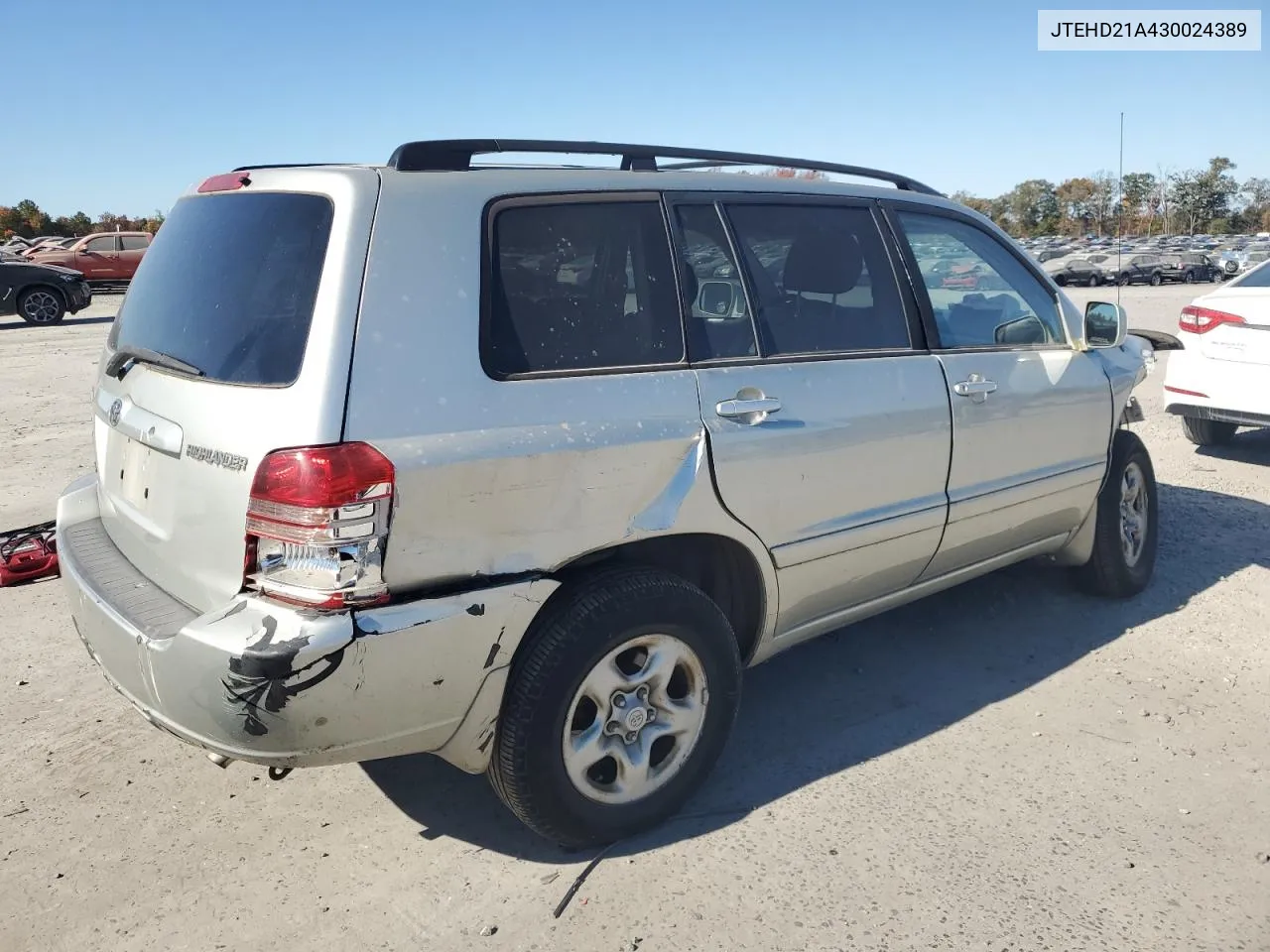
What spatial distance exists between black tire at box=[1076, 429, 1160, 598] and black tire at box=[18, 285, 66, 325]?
19.6 m

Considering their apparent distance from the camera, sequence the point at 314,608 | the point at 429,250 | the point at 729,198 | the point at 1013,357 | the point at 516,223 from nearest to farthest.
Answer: the point at 314,608 → the point at 429,250 → the point at 516,223 → the point at 729,198 → the point at 1013,357

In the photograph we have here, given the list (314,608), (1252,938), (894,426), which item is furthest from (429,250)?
(1252,938)

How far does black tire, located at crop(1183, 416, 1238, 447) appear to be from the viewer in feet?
25.1

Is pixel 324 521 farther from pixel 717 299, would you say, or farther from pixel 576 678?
pixel 717 299

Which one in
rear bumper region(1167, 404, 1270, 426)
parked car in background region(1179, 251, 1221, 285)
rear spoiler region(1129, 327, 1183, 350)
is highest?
rear spoiler region(1129, 327, 1183, 350)

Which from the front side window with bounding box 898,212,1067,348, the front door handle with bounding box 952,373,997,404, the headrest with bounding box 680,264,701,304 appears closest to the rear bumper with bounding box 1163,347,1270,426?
the front side window with bounding box 898,212,1067,348

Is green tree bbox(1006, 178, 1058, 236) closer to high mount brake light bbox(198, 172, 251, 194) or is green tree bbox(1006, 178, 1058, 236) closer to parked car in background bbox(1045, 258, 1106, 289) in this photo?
parked car in background bbox(1045, 258, 1106, 289)

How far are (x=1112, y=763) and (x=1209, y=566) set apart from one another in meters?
2.32

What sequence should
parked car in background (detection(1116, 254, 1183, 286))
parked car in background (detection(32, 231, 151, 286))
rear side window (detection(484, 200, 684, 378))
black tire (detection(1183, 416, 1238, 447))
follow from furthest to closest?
parked car in background (detection(1116, 254, 1183, 286))
parked car in background (detection(32, 231, 151, 286))
black tire (detection(1183, 416, 1238, 447))
rear side window (detection(484, 200, 684, 378))

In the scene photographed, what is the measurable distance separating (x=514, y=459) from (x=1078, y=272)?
A: 4486 cm

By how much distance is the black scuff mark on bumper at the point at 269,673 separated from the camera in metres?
2.24

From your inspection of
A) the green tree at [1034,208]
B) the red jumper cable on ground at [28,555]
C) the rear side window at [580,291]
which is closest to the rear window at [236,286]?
the rear side window at [580,291]

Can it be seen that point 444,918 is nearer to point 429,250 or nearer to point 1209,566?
point 429,250

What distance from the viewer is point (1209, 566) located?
5.17m
